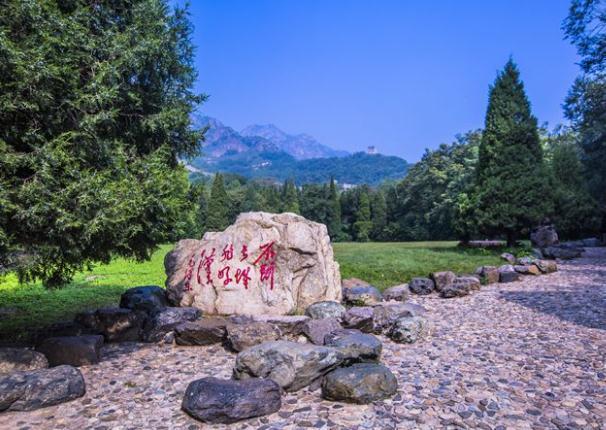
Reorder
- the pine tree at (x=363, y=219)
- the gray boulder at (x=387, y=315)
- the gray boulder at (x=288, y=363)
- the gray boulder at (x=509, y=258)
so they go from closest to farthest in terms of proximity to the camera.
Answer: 1. the gray boulder at (x=288, y=363)
2. the gray boulder at (x=387, y=315)
3. the gray boulder at (x=509, y=258)
4. the pine tree at (x=363, y=219)

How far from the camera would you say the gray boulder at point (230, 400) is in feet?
16.6

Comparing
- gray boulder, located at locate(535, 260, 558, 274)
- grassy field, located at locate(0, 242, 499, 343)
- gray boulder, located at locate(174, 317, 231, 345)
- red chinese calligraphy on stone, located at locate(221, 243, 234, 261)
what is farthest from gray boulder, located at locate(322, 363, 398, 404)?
gray boulder, located at locate(535, 260, 558, 274)

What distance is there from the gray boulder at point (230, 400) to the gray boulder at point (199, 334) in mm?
2801

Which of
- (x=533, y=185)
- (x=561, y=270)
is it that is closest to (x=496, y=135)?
(x=533, y=185)

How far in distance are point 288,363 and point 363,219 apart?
5404 centimetres

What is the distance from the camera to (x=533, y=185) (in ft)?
69.0

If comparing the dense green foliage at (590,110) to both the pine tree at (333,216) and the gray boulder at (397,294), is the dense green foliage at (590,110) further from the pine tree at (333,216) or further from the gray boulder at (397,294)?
the pine tree at (333,216)

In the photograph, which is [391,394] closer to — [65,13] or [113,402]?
[113,402]

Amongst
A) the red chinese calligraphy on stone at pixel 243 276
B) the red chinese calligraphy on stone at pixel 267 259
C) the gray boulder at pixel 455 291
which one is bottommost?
the gray boulder at pixel 455 291

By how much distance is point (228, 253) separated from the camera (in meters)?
10.5

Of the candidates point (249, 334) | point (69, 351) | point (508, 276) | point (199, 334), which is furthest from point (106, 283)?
point (508, 276)

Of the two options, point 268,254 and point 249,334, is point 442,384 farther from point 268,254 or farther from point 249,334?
point 268,254

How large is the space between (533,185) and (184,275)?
17.6 meters

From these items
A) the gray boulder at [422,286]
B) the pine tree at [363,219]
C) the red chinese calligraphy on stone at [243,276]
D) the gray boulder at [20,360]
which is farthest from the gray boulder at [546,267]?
the pine tree at [363,219]
